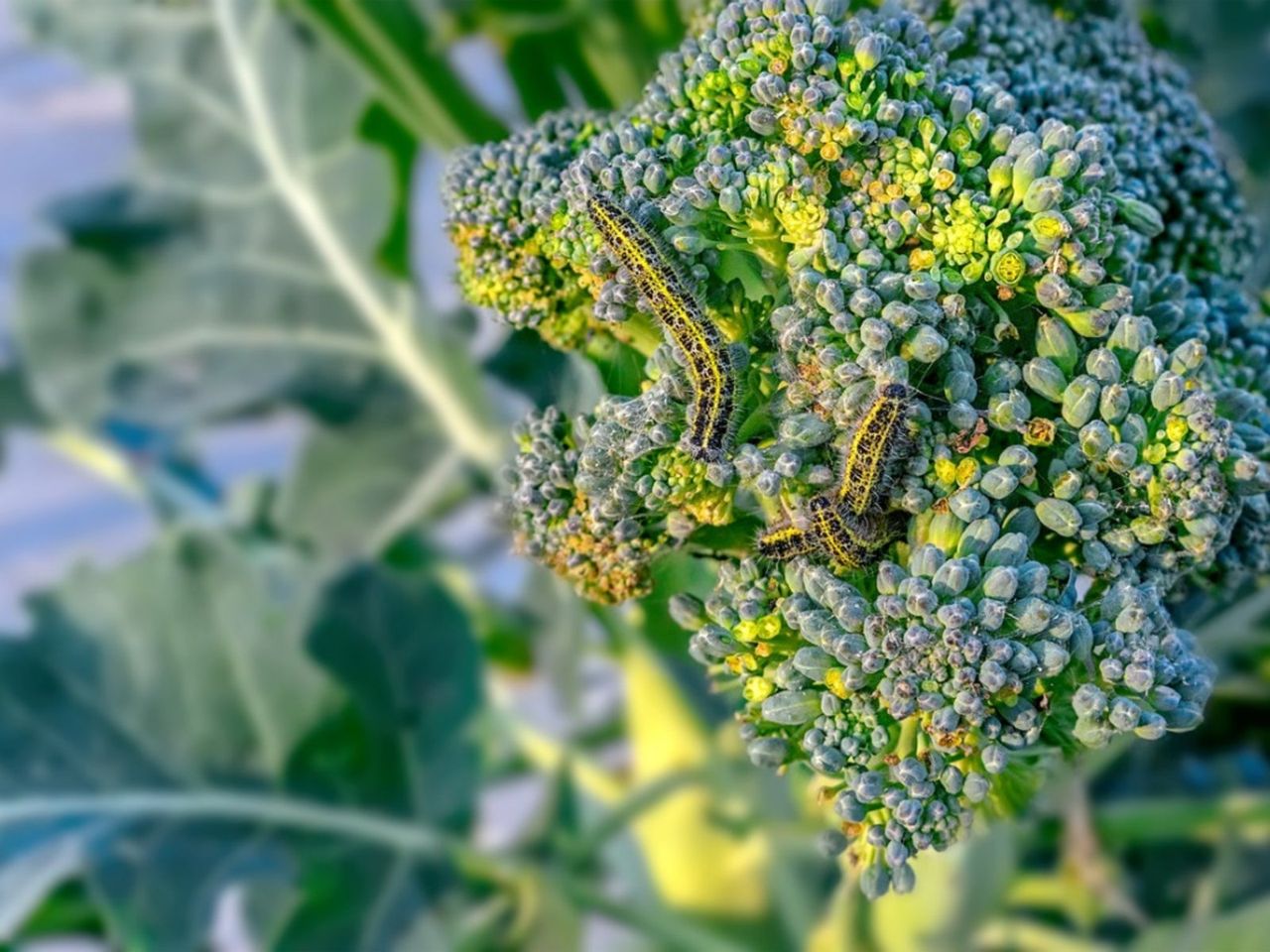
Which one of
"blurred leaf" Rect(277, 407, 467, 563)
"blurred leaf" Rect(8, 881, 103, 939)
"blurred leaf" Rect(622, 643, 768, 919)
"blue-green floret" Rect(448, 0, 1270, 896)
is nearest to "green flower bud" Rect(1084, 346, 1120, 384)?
"blue-green floret" Rect(448, 0, 1270, 896)

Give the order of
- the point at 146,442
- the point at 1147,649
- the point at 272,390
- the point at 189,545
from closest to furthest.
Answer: the point at 1147,649 → the point at 189,545 → the point at 272,390 → the point at 146,442

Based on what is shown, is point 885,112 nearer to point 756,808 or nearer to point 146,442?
point 756,808

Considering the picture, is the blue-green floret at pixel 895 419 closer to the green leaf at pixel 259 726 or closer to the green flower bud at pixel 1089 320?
the green flower bud at pixel 1089 320

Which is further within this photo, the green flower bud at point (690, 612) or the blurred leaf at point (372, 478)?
the blurred leaf at point (372, 478)

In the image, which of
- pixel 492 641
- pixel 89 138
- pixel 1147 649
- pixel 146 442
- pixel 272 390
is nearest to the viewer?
pixel 1147 649

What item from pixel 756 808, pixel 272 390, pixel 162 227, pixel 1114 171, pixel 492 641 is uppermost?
pixel 162 227

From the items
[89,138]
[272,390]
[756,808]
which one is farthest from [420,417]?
[89,138]

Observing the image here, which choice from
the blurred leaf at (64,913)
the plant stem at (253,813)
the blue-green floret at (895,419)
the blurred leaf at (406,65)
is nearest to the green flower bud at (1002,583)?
the blue-green floret at (895,419)
